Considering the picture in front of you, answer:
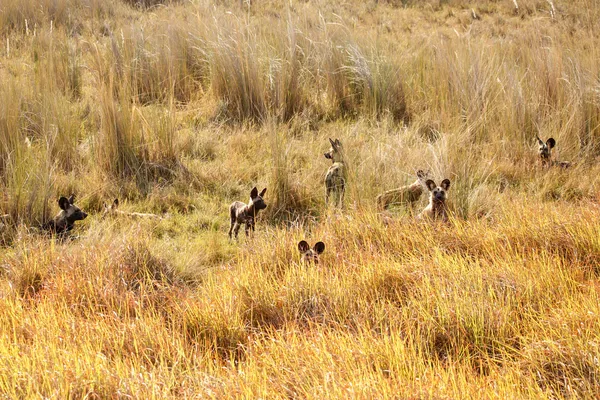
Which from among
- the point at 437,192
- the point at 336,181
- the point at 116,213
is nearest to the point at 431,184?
the point at 437,192

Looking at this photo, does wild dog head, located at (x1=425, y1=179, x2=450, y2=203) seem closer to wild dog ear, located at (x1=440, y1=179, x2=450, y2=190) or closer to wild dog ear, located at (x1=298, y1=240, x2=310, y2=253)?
wild dog ear, located at (x1=440, y1=179, x2=450, y2=190)

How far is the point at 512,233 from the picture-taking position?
434 centimetres

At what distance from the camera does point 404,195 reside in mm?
5453

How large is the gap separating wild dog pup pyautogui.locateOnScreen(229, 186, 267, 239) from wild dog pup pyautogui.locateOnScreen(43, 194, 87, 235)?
113cm

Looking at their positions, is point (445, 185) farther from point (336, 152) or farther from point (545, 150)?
point (545, 150)

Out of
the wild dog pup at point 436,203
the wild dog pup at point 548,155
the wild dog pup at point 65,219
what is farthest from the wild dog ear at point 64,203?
the wild dog pup at point 548,155

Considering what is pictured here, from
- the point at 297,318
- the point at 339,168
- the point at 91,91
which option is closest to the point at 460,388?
the point at 297,318

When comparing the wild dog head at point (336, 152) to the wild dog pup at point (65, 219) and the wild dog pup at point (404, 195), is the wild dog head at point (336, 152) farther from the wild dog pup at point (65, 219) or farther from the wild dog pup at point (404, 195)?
the wild dog pup at point (65, 219)

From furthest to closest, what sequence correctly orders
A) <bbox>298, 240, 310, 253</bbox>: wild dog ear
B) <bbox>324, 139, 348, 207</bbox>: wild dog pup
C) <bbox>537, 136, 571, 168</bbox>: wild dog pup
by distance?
<bbox>537, 136, 571, 168</bbox>: wild dog pup → <bbox>324, 139, 348, 207</bbox>: wild dog pup → <bbox>298, 240, 310, 253</bbox>: wild dog ear

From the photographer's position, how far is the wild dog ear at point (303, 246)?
4.11m

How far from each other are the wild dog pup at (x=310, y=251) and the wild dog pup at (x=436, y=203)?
0.98m

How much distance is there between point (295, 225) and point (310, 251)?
2.43ft

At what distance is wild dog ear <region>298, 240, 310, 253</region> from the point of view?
13.5 ft

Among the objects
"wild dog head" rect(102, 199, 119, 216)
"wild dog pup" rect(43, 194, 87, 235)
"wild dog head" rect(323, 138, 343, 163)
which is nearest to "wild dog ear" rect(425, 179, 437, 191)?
"wild dog head" rect(323, 138, 343, 163)
